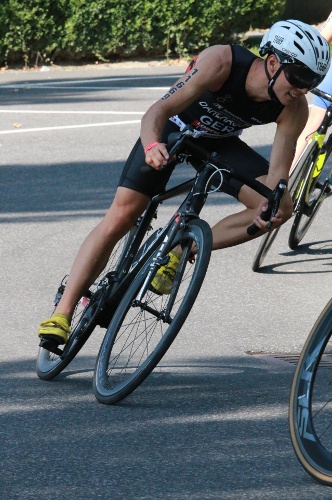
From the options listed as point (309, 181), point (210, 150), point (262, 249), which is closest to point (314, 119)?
point (309, 181)

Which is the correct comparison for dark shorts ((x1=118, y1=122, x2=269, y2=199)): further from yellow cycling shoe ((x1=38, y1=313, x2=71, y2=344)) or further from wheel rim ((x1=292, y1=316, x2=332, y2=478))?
wheel rim ((x1=292, y1=316, x2=332, y2=478))

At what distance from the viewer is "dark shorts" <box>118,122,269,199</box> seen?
5023 millimetres

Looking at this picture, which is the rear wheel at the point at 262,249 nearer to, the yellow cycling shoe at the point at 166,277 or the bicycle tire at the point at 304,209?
the bicycle tire at the point at 304,209

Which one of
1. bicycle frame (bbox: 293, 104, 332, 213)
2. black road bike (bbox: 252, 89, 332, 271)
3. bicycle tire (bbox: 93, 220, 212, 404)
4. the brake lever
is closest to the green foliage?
black road bike (bbox: 252, 89, 332, 271)

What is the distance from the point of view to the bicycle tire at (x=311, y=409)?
3.71m

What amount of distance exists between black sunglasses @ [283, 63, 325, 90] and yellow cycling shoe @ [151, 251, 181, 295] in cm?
87

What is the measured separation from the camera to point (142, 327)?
5.14 meters

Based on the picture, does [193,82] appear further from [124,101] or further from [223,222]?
[124,101]

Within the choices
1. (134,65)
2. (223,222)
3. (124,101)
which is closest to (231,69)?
(223,222)

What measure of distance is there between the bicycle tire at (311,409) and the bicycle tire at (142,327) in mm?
740

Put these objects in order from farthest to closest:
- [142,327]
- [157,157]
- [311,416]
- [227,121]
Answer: [142,327], [227,121], [157,157], [311,416]

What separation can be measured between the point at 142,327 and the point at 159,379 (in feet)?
0.85

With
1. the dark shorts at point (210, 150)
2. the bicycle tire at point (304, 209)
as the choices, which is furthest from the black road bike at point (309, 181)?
the dark shorts at point (210, 150)

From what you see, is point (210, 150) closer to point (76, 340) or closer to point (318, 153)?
point (76, 340)
